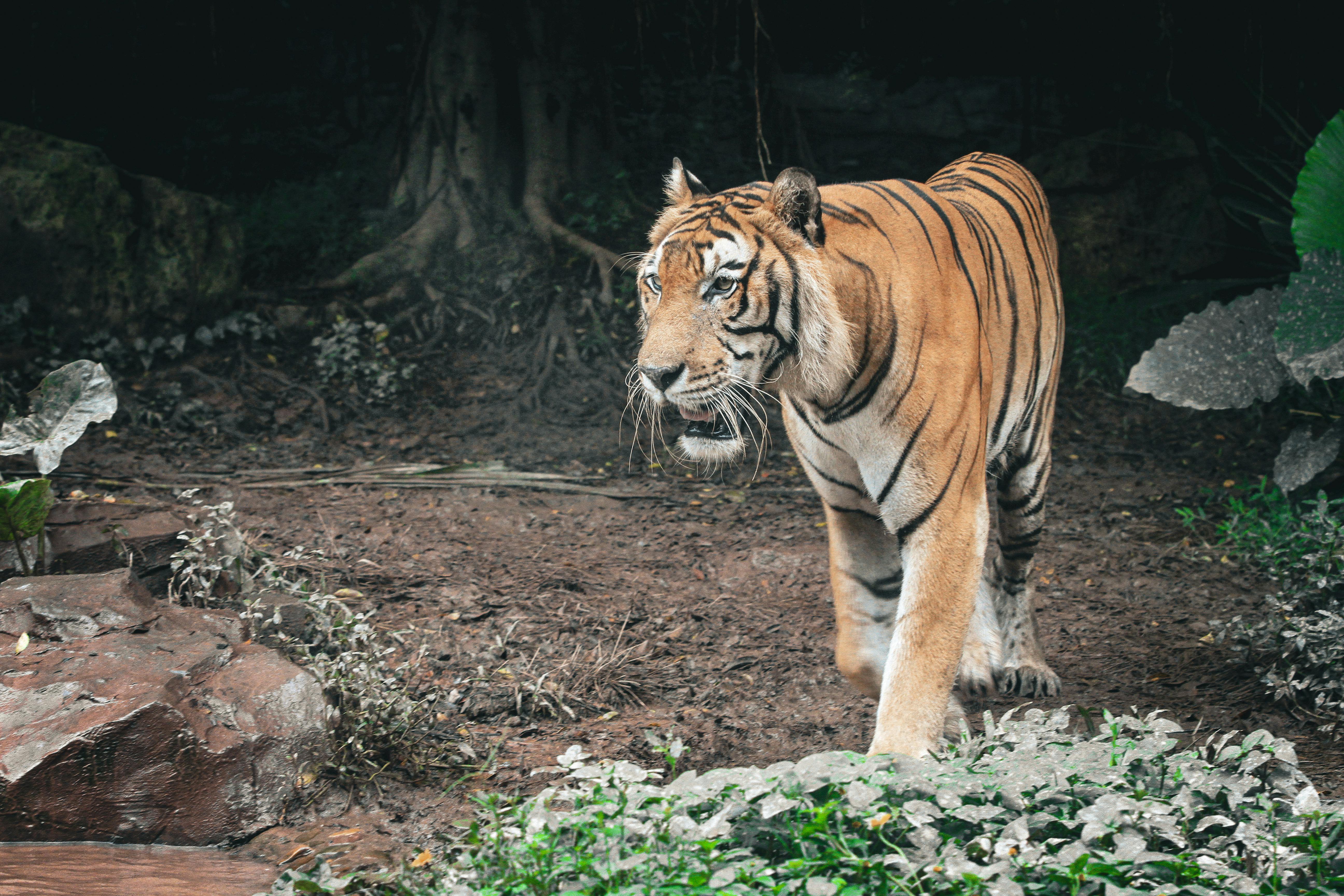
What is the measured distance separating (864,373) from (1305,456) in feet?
8.39

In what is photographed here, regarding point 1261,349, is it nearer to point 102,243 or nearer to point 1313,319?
point 1313,319

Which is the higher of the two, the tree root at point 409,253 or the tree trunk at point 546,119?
the tree trunk at point 546,119

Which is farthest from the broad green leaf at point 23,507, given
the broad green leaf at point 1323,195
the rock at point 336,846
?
the broad green leaf at point 1323,195

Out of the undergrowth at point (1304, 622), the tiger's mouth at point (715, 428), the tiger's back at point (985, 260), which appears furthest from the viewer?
Result: the undergrowth at point (1304, 622)

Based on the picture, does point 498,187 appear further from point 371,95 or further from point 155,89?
point 155,89

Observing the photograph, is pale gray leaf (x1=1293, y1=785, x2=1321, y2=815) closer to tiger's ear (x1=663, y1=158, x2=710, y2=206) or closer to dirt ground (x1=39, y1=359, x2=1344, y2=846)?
dirt ground (x1=39, y1=359, x2=1344, y2=846)

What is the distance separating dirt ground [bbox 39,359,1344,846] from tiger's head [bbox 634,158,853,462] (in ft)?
3.41

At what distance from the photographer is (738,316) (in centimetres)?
266

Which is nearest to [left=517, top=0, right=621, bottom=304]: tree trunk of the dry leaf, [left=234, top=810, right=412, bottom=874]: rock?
[left=234, top=810, right=412, bottom=874]: rock

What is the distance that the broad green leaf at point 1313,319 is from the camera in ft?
Answer: 12.9

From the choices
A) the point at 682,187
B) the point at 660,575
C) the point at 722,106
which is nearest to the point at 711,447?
the point at 682,187

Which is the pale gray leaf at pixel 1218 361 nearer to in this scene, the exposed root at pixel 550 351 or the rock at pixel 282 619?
the rock at pixel 282 619

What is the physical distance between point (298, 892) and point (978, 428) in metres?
2.01

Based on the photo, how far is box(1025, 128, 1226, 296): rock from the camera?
746cm
